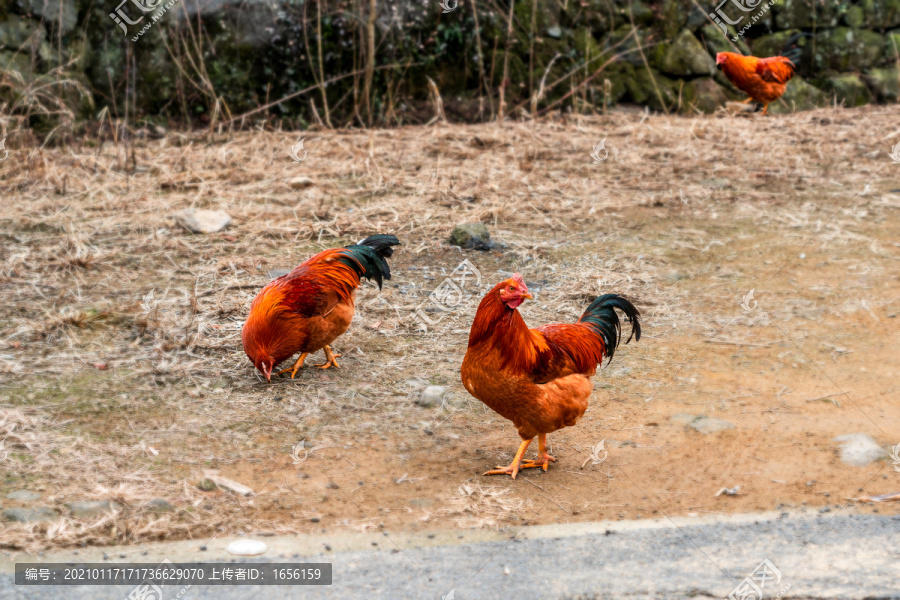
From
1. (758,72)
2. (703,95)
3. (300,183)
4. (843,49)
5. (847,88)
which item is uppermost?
(843,49)

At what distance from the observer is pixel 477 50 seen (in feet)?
32.7

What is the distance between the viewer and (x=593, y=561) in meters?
3.16

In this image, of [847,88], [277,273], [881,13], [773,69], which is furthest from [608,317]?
[881,13]

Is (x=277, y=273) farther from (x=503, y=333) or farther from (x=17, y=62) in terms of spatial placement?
(x=17, y=62)

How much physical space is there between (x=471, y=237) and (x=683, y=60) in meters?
5.66

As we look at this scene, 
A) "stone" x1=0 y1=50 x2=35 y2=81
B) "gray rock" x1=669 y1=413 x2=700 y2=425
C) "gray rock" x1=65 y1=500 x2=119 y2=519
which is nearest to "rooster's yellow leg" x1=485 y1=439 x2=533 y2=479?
"gray rock" x1=669 y1=413 x2=700 y2=425

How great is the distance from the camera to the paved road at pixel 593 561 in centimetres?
297

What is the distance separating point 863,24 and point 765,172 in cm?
474

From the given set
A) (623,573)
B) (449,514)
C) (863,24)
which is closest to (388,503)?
(449,514)

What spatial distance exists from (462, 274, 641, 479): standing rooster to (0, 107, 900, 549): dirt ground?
286 millimetres

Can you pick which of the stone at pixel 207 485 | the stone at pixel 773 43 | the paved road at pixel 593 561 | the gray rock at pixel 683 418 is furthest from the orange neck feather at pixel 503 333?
the stone at pixel 773 43

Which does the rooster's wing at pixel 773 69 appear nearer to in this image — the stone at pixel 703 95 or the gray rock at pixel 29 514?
the stone at pixel 703 95

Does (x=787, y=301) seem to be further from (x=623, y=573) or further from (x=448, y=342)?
(x=623, y=573)

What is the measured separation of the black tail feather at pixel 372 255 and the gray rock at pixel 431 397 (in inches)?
28.9
